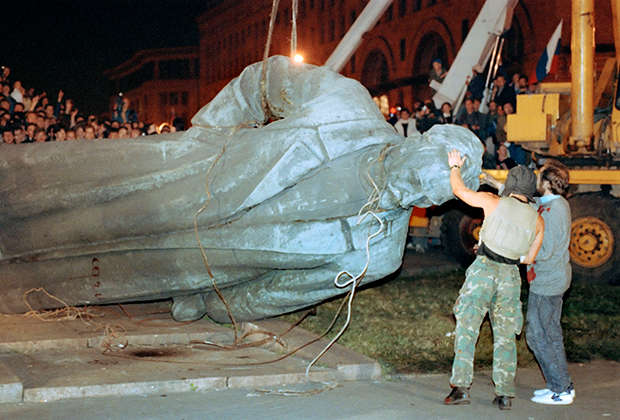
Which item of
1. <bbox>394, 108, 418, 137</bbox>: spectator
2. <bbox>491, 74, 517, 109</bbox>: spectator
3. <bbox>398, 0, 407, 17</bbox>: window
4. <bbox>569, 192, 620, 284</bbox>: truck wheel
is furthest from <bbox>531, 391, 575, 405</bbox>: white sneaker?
<bbox>398, 0, 407, 17</bbox>: window

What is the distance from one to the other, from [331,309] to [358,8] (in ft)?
145

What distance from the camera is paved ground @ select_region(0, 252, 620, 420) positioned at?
543 centimetres

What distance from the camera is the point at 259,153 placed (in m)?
6.60

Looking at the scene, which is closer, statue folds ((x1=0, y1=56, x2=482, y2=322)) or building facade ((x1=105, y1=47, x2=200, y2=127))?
statue folds ((x1=0, y1=56, x2=482, y2=322))

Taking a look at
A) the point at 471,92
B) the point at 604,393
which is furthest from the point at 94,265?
the point at 471,92

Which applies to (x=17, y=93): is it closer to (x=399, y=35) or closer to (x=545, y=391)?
(x=545, y=391)

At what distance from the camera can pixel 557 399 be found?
5.97 m

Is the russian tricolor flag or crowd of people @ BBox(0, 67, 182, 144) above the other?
the russian tricolor flag

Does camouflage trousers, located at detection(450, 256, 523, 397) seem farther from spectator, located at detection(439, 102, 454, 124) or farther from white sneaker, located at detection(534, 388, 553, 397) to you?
spectator, located at detection(439, 102, 454, 124)

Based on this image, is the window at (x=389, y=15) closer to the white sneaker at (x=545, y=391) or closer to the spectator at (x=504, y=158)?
the spectator at (x=504, y=158)

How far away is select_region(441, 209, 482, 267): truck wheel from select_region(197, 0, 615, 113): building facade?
17.9 feet

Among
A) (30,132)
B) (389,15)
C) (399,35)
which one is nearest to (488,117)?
(30,132)

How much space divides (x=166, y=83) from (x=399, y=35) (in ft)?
171

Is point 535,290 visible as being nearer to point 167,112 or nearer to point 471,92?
point 471,92
